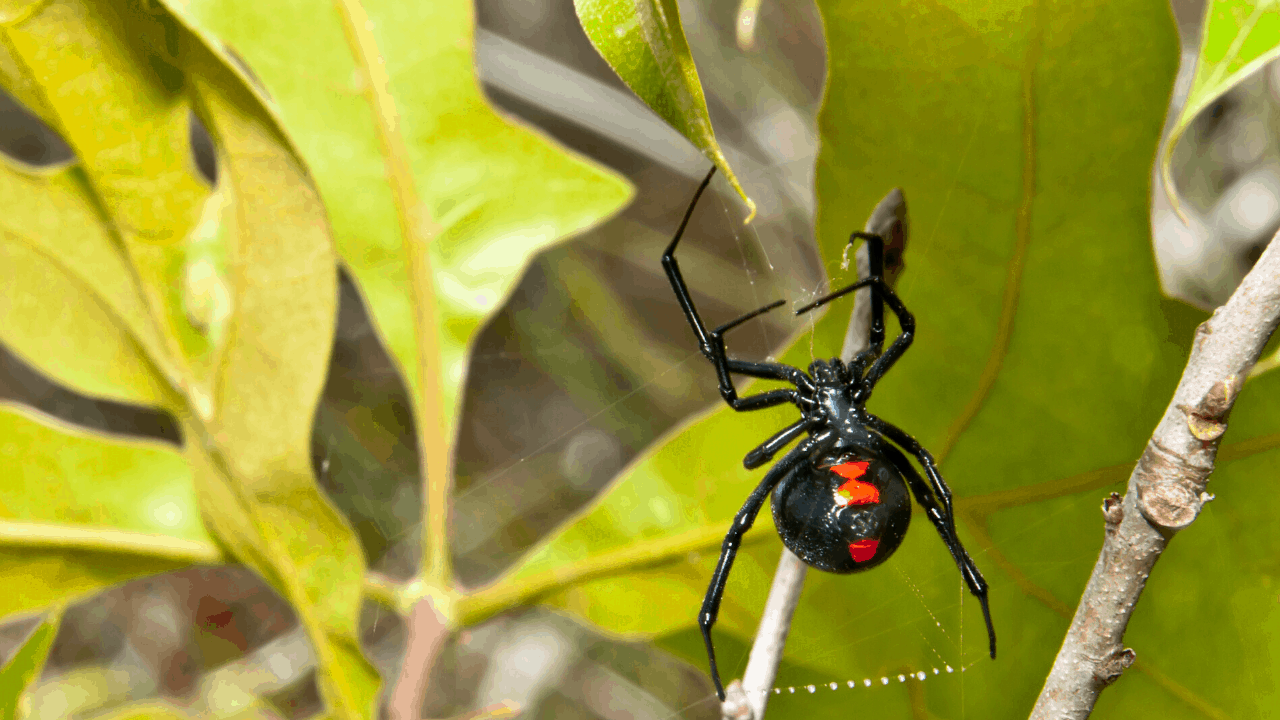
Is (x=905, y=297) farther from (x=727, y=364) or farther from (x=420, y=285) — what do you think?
(x=420, y=285)

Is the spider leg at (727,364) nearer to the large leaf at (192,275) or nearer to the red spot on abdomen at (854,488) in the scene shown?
the red spot on abdomen at (854,488)

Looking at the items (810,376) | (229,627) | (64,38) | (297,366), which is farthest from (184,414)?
(229,627)

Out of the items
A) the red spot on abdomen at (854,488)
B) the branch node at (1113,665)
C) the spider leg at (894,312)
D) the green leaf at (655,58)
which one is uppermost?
the green leaf at (655,58)

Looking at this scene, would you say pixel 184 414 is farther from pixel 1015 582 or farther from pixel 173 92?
pixel 1015 582

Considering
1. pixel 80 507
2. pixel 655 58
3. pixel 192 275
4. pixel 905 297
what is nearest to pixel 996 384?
pixel 905 297

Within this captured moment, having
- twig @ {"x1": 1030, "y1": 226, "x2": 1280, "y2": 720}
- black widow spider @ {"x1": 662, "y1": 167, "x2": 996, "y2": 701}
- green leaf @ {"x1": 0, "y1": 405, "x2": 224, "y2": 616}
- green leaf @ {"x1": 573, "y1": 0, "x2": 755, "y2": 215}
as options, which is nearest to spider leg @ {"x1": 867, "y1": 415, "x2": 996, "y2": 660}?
black widow spider @ {"x1": 662, "y1": 167, "x2": 996, "y2": 701}

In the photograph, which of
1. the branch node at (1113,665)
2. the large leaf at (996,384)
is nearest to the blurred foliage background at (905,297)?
the large leaf at (996,384)
